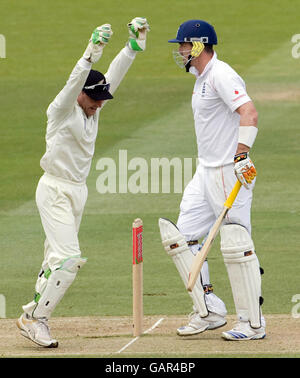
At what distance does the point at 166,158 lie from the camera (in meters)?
16.6

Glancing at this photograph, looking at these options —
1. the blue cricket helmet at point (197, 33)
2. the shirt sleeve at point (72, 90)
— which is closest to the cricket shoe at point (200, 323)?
the shirt sleeve at point (72, 90)

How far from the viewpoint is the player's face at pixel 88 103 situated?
8602 millimetres

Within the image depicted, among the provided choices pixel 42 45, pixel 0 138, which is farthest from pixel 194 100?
pixel 42 45

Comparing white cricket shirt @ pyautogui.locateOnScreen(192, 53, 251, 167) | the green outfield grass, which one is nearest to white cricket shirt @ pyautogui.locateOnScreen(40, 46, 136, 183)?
white cricket shirt @ pyautogui.locateOnScreen(192, 53, 251, 167)

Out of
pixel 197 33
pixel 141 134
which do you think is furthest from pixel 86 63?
pixel 141 134

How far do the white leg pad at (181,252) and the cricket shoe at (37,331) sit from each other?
1074 millimetres

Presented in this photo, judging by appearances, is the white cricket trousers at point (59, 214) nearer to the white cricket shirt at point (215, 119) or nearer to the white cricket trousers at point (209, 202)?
the white cricket trousers at point (209, 202)

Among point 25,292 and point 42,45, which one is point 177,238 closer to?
point 25,292

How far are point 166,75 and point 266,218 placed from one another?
948 cm

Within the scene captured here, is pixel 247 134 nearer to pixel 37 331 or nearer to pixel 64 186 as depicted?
pixel 64 186

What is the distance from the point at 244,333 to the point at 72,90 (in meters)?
2.13

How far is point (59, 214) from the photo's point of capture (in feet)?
27.9

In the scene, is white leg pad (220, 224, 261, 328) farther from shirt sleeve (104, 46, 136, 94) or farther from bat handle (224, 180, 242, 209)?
shirt sleeve (104, 46, 136, 94)

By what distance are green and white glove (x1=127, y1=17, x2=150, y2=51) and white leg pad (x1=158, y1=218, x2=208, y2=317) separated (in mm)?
1374
